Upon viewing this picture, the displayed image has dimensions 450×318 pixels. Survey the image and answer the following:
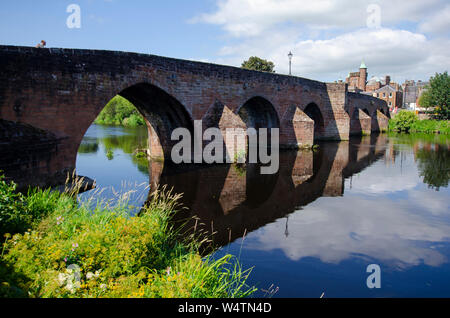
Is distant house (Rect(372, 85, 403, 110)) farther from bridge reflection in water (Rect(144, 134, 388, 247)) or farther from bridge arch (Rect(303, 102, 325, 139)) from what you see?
bridge reflection in water (Rect(144, 134, 388, 247))

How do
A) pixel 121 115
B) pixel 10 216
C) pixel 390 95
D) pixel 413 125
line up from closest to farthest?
pixel 10 216 → pixel 413 125 → pixel 121 115 → pixel 390 95

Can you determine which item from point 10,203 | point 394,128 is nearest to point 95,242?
point 10,203

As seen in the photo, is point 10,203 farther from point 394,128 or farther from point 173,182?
point 394,128

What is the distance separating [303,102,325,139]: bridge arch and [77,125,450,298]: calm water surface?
39.7 feet

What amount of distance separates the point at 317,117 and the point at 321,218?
22.2 meters

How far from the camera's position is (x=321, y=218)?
8.58 metres

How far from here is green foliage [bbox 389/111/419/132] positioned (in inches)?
1745

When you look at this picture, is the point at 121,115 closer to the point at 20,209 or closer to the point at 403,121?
the point at 403,121

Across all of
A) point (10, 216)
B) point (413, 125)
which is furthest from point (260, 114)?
point (413, 125)

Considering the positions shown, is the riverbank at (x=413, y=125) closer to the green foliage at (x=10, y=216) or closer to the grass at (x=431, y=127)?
the grass at (x=431, y=127)

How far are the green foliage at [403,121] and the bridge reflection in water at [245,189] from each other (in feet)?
101

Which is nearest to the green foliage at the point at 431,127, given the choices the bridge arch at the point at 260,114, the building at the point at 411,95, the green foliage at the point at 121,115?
the bridge arch at the point at 260,114

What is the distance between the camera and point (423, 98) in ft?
184

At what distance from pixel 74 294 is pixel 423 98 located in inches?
2563
